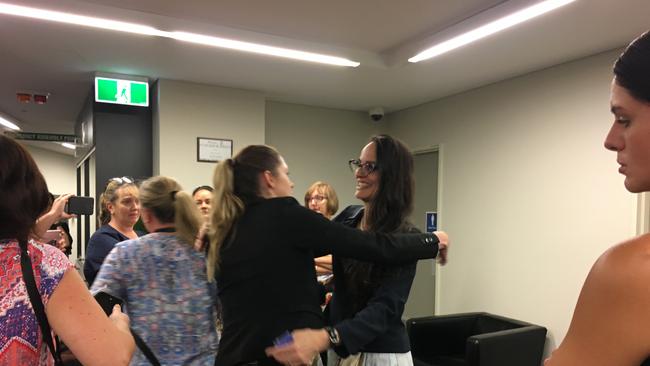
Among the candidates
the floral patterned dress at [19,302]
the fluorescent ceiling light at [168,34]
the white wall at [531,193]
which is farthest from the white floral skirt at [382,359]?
the white wall at [531,193]

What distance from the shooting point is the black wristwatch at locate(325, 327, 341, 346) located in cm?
123

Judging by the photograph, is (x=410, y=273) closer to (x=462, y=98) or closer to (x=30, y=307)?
(x=30, y=307)

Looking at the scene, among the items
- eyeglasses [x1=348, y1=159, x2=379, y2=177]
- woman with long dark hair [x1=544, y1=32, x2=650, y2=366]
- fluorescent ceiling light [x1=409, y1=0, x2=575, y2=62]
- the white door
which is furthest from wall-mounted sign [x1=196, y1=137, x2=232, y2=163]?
woman with long dark hair [x1=544, y1=32, x2=650, y2=366]

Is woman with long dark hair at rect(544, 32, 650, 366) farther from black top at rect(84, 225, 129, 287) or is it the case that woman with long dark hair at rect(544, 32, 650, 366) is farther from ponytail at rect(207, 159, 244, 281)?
black top at rect(84, 225, 129, 287)

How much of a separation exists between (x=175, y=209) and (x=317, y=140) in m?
3.81

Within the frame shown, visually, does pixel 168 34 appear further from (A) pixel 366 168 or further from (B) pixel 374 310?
(B) pixel 374 310

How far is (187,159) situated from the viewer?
13.8ft

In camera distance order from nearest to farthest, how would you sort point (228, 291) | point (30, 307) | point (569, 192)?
1. point (30, 307)
2. point (228, 291)
3. point (569, 192)

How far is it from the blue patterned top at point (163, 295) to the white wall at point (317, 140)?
11.6 ft

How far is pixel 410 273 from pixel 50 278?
40.5 inches

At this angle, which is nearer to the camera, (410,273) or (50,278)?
(50,278)

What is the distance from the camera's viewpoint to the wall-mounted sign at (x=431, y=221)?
16.2ft

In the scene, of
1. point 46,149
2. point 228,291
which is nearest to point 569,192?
point 228,291

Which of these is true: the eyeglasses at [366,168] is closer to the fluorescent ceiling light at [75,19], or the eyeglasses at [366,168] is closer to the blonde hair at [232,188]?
the blonde hair at [232,188]
